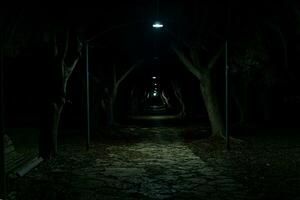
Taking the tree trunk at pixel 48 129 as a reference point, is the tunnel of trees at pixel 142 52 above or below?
above

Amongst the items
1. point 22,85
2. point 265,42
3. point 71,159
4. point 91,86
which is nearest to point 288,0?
point 71,159

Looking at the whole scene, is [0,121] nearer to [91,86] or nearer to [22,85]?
[91,86]

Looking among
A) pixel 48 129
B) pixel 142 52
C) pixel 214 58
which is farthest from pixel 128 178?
pixel 142 52

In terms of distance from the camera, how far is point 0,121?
24.1ft

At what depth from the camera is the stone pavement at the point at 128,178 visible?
993cm

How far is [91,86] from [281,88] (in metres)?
17.3

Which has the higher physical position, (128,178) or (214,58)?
(214,58)

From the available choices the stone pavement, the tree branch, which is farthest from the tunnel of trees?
the stone pavement

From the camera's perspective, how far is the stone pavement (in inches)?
391

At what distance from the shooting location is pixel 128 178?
1196 cm

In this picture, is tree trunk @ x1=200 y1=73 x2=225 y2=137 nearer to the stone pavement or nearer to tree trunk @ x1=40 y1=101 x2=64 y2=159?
the stone pavement

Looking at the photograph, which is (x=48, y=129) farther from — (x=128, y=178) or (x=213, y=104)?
(x=213, y=104)

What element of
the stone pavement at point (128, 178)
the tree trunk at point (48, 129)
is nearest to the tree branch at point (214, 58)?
the stone pavement at point (128, 178)

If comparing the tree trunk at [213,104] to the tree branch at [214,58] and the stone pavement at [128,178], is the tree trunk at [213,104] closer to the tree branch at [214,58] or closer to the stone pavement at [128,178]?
the tree branch at [214,58]
